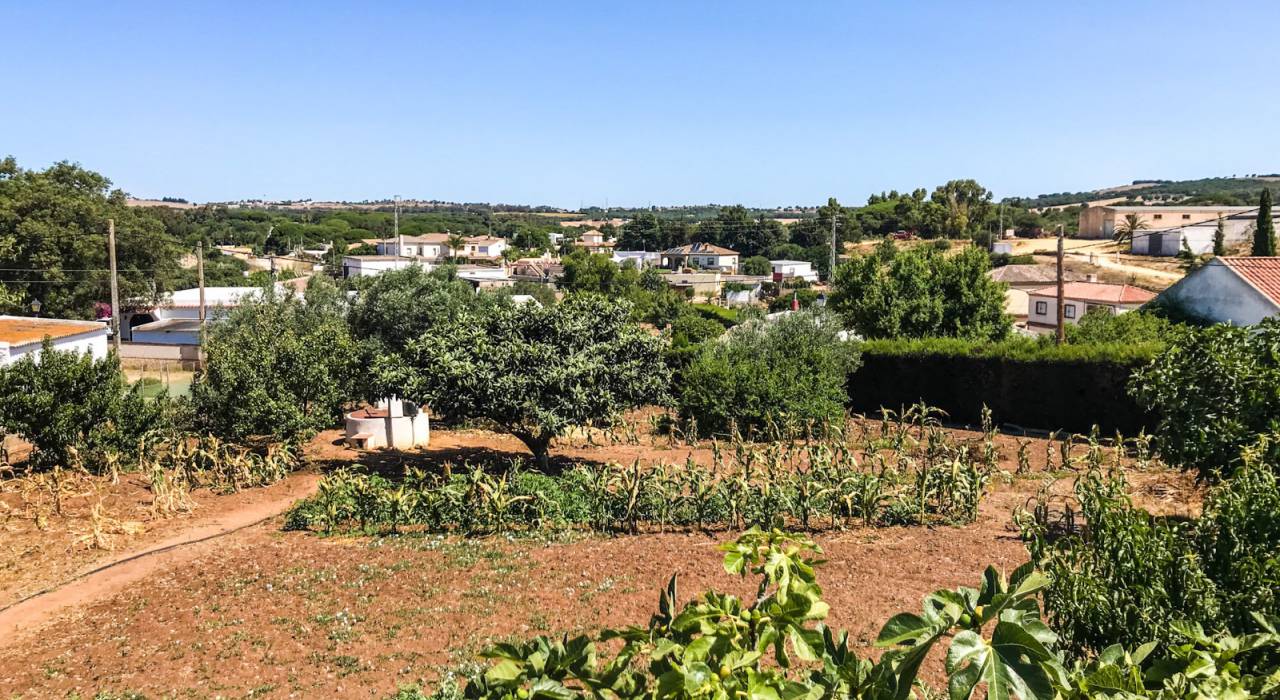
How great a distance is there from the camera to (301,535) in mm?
12961

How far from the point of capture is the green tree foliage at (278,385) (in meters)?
16.7

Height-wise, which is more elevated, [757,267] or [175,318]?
[757,267]

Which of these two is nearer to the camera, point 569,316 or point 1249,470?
point 1249,470

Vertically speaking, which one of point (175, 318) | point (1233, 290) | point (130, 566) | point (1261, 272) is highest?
point (1261, 272)

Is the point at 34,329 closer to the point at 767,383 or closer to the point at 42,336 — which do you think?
the point at 42,336

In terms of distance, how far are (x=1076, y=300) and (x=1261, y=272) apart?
54.6ft

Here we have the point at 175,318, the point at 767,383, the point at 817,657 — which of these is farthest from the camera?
→ the point at 175,318

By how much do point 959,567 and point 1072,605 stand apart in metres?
5.70

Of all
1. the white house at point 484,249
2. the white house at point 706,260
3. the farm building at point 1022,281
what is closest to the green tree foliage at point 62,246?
the farm building at point 1022,281

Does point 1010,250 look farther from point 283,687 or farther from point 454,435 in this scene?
point 283,687

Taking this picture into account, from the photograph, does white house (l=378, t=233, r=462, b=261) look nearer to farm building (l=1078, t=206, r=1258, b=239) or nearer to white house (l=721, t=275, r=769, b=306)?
white house (l=721, t=275, r=769, b=306)

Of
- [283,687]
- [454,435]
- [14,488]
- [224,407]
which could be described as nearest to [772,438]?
[454,435]

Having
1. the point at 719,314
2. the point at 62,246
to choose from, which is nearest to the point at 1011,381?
the point at 719,314

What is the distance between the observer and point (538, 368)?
14.7m
